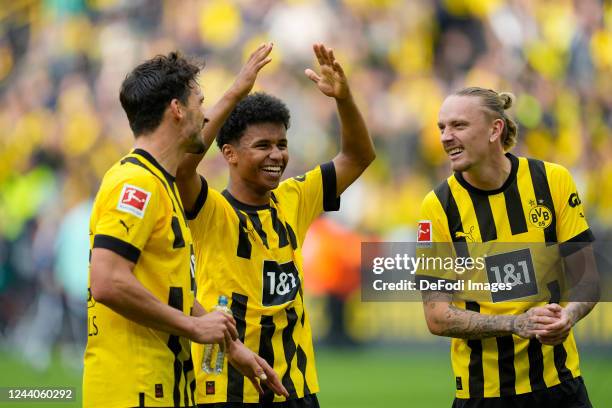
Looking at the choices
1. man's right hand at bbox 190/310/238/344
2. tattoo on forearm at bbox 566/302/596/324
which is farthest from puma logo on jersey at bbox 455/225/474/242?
man's right hand at bbox 190/310/238/344

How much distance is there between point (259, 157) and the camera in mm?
4961

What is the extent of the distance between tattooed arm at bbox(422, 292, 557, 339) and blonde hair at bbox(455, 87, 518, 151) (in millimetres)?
885

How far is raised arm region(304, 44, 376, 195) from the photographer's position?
496cm

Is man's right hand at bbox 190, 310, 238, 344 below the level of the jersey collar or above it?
below

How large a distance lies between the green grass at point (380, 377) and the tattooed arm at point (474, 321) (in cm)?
483

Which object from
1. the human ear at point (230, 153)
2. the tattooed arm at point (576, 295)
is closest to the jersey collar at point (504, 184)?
the tattooed arm at point (576, 295)

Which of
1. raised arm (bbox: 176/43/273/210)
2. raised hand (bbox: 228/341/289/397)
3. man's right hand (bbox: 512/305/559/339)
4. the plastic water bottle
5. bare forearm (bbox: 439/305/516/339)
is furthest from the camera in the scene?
raised arm (bbox: 176/43/273/210)

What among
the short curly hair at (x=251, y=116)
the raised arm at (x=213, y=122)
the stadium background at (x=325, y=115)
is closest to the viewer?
the raised arm at (x=213, y=122)

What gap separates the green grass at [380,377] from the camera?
1022 centimetres

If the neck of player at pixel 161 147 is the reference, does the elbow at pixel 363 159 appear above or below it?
above

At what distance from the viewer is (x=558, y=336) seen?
14.3 ft

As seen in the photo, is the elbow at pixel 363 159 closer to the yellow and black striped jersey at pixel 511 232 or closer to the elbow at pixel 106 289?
the yellow and black striped jersey at pixel 511 232

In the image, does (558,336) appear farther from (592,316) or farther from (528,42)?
(528,42)

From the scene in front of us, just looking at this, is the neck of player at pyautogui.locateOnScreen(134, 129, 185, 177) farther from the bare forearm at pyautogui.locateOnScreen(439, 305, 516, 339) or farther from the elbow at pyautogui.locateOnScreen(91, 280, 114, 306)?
the bare forearm at pyautogui.locateOnScreen(439, 305, 516, 339)
